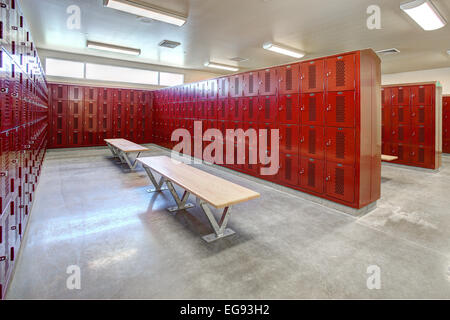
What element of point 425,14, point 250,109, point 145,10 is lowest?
point 250,109

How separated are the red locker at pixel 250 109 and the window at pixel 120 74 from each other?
658 cm

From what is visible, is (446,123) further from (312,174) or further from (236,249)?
(236,249)

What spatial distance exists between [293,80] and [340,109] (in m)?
0.94

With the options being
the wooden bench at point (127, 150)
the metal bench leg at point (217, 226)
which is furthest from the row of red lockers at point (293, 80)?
the metal bench leg at point (217, 226)

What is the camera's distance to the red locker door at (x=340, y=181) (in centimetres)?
326

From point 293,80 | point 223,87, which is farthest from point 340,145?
point 223,87

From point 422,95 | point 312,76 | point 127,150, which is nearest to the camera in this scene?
point 312,76

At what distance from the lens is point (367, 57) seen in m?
3.23

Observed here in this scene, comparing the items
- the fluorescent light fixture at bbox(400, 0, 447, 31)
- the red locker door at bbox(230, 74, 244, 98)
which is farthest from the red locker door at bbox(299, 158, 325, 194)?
the fluorescent light fixture at bbox(400, 0, 447, 31)

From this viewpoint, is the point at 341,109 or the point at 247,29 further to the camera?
the point at 247,29

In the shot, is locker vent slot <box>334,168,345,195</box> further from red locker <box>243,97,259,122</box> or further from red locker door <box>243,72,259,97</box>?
red locker door <box>243,72,259,97</box>

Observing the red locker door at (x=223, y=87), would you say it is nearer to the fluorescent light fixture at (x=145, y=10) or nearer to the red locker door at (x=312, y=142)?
the fluorescent light fixture at (x=145, y=10)

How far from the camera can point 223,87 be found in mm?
5566
